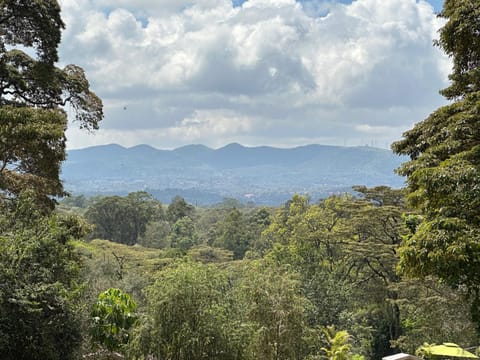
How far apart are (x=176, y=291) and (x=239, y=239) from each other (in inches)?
1353

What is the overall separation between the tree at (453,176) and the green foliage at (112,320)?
5982 millimetres

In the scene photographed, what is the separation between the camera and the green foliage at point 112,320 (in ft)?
29.8

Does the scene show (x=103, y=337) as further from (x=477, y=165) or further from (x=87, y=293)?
(x=477, y=165)

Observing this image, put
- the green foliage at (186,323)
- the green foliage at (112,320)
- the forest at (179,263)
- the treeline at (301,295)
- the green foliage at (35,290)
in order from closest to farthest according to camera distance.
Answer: the forest at (179,263) < the green foliage at (35,290) < the green foliage at (186,323) < the treeline at (301,295) < the green foliage at (112,320)

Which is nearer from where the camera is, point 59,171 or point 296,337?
point 59,171

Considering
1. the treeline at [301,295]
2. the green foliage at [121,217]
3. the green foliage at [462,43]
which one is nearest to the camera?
the green foliage at [462,43]

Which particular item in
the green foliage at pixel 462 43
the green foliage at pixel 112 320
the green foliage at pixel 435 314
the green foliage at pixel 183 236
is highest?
the green foliage at pixel 462 43

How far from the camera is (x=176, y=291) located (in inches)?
323

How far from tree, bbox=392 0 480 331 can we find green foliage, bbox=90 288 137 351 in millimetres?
5982

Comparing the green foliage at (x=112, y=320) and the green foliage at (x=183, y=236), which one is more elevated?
the green foliage at (x=112, y=320)

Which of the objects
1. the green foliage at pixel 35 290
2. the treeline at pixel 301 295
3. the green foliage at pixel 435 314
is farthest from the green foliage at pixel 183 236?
the green foliage at pixel 35 290

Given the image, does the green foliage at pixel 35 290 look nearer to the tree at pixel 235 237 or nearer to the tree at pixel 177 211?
the tree at pixel 235 237

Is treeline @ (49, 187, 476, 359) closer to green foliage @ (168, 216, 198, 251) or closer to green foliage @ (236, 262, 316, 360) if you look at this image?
green foliage @ (236, 262, 316, 360)

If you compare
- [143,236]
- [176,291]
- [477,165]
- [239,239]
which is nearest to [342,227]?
[176,291]
